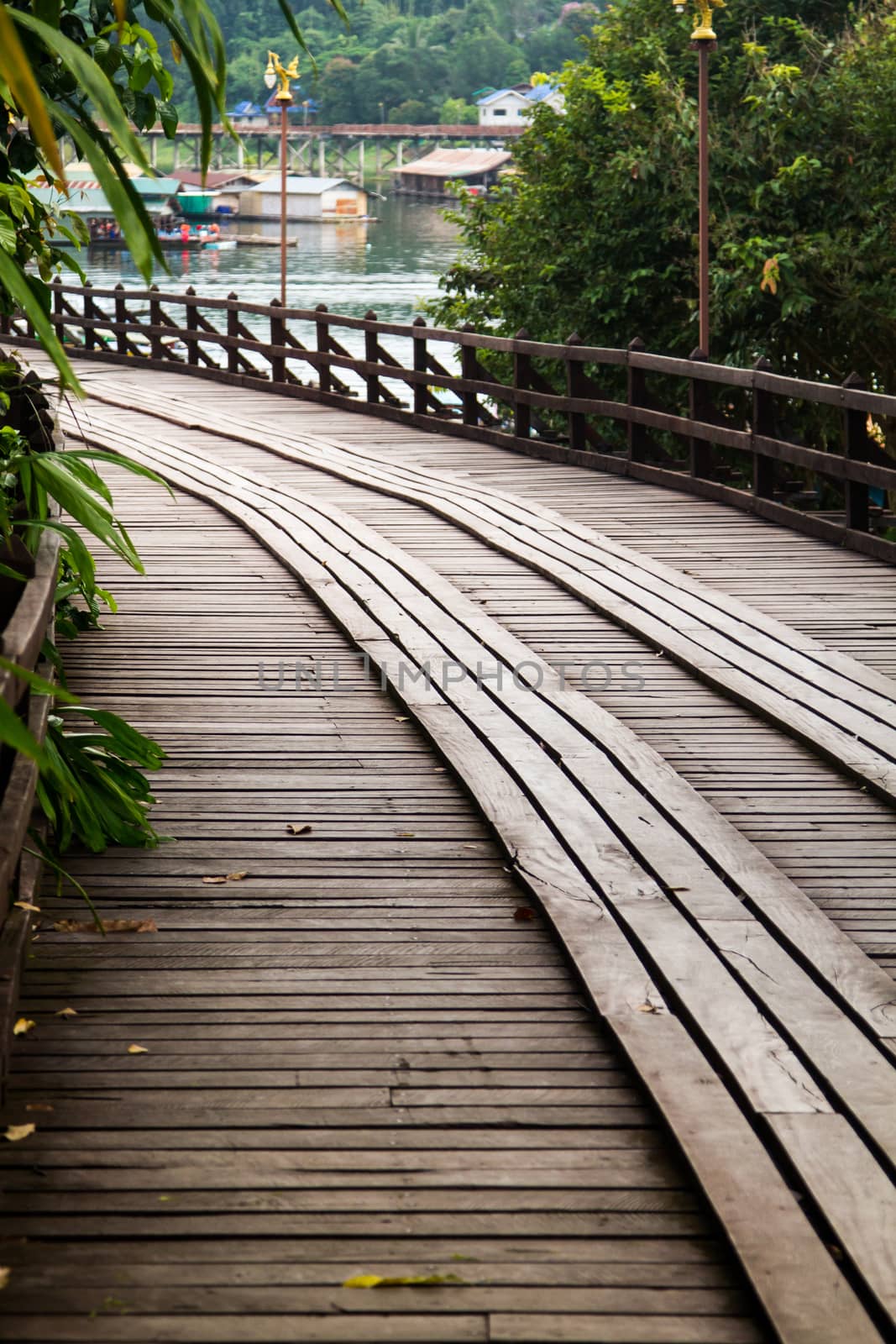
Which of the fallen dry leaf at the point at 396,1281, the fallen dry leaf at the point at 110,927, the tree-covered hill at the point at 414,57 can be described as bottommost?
the fallen dry leaf at the point at 396,1281

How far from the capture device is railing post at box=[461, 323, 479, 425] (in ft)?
43.4

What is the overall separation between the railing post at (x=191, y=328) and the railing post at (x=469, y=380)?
5.99 m

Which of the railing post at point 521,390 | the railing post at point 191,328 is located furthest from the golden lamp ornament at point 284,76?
the railing post at point 521,390

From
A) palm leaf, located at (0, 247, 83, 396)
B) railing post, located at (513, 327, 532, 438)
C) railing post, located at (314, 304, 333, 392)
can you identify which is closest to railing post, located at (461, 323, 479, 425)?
railing post, located at (513, 327, 532, 438)

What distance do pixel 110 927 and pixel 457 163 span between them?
335ft

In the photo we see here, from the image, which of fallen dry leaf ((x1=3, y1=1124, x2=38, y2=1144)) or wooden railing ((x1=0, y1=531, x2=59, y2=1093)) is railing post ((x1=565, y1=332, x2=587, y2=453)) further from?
fallen dry leaf ((x1=3, y1=1124, x2=38, y2=1144))

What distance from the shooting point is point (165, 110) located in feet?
15.7

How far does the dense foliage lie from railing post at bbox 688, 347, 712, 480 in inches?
234

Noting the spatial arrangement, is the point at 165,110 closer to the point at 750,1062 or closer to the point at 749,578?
the point at 750,1062

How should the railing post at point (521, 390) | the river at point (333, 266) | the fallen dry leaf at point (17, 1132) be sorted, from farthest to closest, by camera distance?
1. the river at point (333, 266)
2. the railing post at point (521, 390)
3. the fallen dry leaf at point (17, 1132)

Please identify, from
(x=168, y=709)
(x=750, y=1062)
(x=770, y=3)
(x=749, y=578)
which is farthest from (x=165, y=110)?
(x=770, y=3)

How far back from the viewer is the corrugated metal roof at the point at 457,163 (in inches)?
3684

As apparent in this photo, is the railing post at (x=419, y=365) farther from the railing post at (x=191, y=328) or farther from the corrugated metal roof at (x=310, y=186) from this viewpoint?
the corrugated metal roof at (x=310, y=186)

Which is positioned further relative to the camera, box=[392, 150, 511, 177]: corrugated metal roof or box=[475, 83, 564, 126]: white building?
box=[475, 83, 564, 126]: white building
